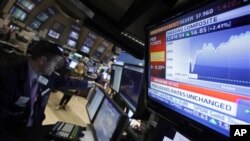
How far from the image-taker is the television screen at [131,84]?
1910 millimetres

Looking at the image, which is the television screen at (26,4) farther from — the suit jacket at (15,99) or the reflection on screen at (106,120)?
the reflection on screen at (106,120)

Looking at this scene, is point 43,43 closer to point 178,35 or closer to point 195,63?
point 178,35

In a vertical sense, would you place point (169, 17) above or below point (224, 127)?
above

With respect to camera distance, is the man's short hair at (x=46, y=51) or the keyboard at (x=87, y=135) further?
the man's short hair at (x=46, y=51)

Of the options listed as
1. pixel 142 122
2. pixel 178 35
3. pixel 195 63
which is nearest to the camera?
pixel 195 63

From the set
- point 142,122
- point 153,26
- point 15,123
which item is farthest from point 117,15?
point 15,123

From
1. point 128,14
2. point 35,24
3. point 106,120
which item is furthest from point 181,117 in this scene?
point 35,24

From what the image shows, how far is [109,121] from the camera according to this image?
5.60 feet

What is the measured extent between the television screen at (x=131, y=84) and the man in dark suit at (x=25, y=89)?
2.06 ft

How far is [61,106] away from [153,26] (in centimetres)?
630

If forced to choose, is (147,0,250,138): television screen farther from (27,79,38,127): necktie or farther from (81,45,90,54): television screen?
(81,45,90,54): television screen

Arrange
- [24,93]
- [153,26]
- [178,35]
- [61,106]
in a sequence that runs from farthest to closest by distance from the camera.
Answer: [61,106], [24,93], [153,26], [178,35]

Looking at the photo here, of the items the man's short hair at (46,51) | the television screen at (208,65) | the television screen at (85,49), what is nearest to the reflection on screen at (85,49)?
the television screen at (85,49)

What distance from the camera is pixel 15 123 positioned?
7.18 feet
